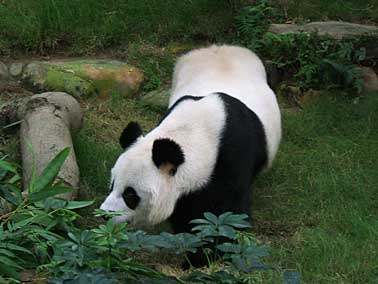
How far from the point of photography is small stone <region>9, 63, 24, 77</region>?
A: 24.4ft

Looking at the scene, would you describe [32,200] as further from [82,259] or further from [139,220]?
[82,259]

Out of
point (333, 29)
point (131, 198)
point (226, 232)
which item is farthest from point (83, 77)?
point (226, 232)

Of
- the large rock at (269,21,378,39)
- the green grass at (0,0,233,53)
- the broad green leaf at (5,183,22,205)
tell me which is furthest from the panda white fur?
the green grass at (0,0,233,53)

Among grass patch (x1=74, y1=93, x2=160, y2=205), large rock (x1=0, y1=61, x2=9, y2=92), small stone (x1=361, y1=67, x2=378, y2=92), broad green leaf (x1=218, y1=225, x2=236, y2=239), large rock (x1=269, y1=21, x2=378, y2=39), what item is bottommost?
grass patch (x1=74, y1=93, x2=160, y2=205)

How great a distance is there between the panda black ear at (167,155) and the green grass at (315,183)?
757mm

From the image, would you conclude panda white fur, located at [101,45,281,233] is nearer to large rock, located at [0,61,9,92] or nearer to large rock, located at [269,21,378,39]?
large rock, located at [269,21,378,39]

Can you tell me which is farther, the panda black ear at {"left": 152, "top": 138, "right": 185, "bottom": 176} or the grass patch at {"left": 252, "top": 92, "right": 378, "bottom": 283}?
the grass patch at {"left": 252, "top": 92, "right": 378, "bottom": 283}

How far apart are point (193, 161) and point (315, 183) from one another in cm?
142

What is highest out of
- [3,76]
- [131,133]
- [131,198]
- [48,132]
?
[131,133]

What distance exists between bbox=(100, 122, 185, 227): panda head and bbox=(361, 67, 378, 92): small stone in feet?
10.0

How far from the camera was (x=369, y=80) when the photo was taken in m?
7.34

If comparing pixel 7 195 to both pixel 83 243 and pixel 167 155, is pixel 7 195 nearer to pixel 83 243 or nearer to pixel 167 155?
pixel 167 155

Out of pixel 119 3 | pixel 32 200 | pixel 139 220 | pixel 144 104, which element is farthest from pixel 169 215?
pixel 119 3

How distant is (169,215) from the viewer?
4.77 metres
